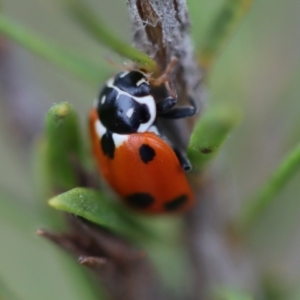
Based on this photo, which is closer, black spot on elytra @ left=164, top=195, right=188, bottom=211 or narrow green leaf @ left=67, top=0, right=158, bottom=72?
narrow green leaf @ left=67, top=0, right=158, bottom=72

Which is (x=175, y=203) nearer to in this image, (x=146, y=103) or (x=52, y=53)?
(x=146, y=103)

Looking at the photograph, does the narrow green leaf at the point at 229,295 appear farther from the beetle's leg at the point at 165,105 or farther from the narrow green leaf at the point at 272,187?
the beetle's leg at the point at 165,105

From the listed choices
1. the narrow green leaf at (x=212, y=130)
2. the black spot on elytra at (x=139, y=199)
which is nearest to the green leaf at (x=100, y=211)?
the black spot on elytra at (x=139, y=199)

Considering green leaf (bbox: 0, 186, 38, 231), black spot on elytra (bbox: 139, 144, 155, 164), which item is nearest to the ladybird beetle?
black spot on elytra (bbox: 139, 144, 155, 164)

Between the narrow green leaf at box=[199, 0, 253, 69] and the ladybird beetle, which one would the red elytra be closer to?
the ladybird beetle

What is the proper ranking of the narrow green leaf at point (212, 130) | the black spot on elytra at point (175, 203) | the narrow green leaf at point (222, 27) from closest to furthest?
the narrow green leaf at point (212, 130), the narrow green leaf at point (222, 27), the black spot on elytra at point (175, 203)

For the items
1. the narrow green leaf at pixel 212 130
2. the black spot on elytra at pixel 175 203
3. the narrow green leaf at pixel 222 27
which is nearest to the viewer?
the narrow green leaf at pixel 212 130
